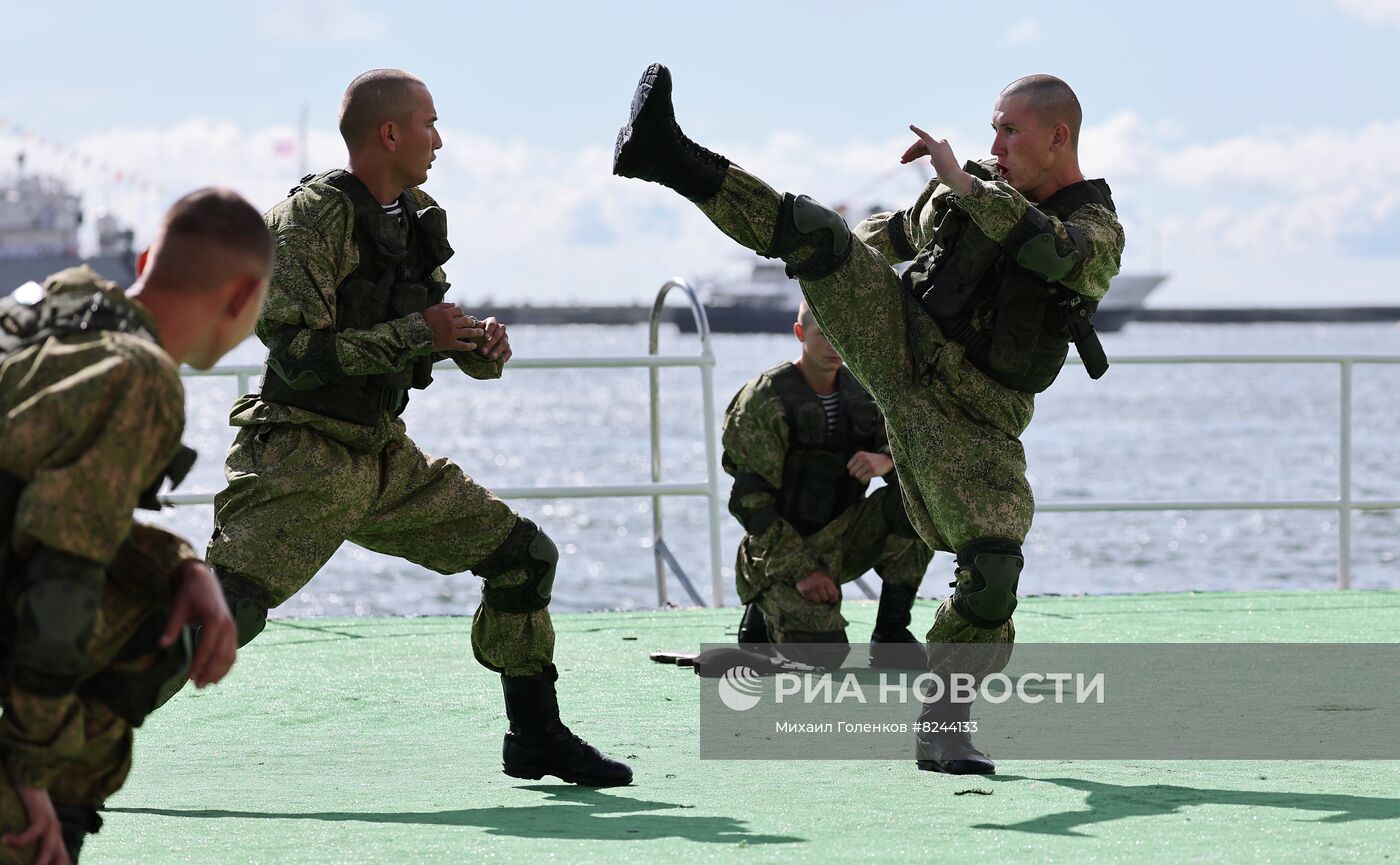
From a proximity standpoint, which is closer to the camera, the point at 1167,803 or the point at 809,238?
the point at 1167,803

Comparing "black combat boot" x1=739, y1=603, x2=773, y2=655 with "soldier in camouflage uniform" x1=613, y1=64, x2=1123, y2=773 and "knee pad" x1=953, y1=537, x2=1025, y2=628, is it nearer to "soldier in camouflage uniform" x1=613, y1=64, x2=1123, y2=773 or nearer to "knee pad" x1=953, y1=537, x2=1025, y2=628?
"soldier in camouflage uniform" x1=613, y1=64, x2=1123, y2=773

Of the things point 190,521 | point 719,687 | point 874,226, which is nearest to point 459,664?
point 719,687

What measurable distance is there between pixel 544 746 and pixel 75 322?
2.03m

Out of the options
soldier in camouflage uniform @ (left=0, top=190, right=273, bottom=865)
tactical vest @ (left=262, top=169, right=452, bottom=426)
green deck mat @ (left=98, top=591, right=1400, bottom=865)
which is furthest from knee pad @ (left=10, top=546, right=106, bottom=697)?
tactical vest @ (left=262, top=169, right=452, bottom=426)

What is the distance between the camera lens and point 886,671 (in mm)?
5953

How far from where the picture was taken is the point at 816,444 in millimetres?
6109

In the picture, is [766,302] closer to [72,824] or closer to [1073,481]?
[1073,481]

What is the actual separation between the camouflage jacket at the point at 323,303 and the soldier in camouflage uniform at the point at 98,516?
49.8 inches

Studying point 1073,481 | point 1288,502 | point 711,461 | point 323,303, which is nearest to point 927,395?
point 323,303

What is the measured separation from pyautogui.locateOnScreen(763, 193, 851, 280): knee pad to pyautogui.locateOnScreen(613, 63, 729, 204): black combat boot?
174 mm

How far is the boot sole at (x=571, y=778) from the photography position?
4129mm

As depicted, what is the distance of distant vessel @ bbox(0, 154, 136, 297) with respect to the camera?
85250mm

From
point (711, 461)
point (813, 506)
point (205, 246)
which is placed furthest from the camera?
point (711, 461)

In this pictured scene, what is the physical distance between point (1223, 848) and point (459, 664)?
11.1 ft
